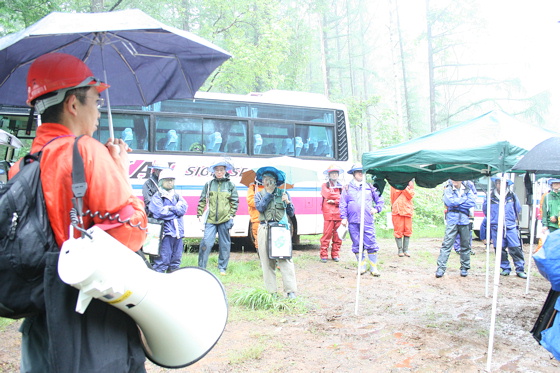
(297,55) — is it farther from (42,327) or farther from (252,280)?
(42,327)

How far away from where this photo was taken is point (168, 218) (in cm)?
724

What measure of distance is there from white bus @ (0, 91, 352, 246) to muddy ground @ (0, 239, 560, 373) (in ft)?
10.8

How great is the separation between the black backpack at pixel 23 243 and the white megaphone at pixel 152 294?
0.17 m

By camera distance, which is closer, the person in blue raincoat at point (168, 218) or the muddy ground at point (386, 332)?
the muddy ground at point (386, 332)

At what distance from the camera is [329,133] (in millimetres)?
11930

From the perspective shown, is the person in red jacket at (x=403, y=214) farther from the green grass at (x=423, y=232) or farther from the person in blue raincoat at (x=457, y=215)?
the green grass at (x=423, y=232)

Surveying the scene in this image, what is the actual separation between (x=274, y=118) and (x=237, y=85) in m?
8.14

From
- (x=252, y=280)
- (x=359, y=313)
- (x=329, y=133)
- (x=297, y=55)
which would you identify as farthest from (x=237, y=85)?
(x=359, y=313)

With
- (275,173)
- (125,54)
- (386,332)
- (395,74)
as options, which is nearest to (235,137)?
(275,173)

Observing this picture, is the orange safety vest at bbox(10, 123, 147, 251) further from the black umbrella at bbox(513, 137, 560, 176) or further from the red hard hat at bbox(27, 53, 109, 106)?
the black umbrella at bbox(513, 137, 560, 176)

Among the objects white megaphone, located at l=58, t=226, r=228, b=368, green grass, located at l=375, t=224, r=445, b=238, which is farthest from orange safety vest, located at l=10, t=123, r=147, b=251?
green grass, located at l=375, t=224, r=445, b=238

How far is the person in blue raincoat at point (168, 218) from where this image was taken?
718cm

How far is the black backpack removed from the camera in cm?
145

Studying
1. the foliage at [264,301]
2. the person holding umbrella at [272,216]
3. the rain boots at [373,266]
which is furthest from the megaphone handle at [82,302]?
the rain boots at [373,266]
